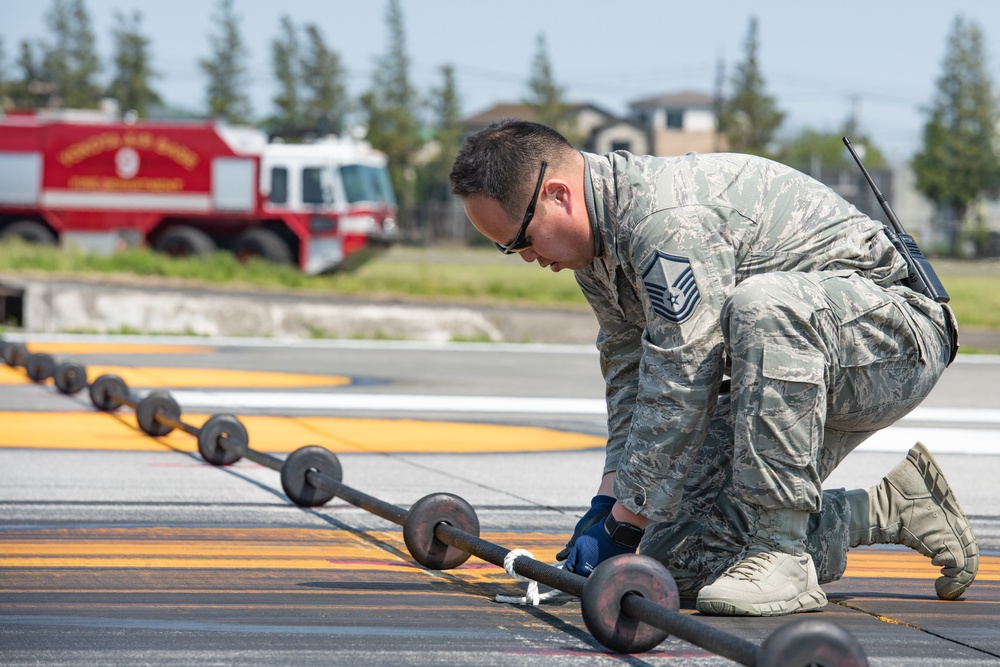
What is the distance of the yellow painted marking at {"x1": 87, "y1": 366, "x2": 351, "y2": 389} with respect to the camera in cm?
850

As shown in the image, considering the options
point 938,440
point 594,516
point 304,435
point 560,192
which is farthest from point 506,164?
point 938,440

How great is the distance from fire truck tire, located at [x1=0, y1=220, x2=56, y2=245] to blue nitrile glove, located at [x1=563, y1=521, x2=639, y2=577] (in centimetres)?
2430

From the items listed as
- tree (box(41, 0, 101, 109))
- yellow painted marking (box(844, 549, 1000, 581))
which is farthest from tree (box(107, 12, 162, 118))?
yellow painted marking (box(844, 549, 1000, 581))

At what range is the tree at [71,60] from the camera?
67250 millimetres

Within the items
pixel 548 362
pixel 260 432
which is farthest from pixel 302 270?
pixel 260 432

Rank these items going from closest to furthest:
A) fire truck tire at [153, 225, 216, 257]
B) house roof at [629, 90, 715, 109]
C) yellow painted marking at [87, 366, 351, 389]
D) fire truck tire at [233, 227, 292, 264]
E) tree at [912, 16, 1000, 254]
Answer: yellow painted marking at [87, 366, 351, 389], fire truck tire at [233, 227, 292, 264], fire truck tire at [153, 225, 216, 257], tree at [912, 16, 1000, 254], house roof at [629, 90, 715, 109]

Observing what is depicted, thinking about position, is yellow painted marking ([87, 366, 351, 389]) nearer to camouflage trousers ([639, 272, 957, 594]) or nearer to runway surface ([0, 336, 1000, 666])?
runway surface ([0, 336, 1000, 666])

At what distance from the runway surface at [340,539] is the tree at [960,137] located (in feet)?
179

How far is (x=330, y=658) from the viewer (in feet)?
8.01

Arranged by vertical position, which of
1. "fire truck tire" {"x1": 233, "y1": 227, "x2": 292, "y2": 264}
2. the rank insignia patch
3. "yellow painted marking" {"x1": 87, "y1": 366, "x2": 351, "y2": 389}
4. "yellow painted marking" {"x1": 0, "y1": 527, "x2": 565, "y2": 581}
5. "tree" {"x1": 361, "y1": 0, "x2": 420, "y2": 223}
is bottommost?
"yellow painted marking" {"x1": 87, "y1": 366, "x2": 351, "y2": 389}

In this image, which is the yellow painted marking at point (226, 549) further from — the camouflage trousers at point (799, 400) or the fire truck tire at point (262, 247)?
the fire truck tire at point (262, 247)

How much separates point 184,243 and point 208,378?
52.5 feet

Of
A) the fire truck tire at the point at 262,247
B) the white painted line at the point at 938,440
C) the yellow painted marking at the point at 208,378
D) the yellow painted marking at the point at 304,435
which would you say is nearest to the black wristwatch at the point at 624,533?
the yellow painted marking at the point at 304,435

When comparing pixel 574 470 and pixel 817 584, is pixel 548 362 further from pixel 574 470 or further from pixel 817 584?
pixel 817 584
